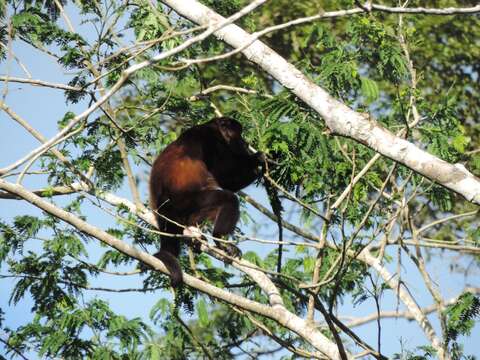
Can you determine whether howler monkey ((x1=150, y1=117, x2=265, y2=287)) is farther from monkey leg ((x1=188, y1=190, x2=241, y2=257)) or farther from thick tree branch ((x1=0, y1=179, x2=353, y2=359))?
thick tree branch ((x1=0, y1=179, x2=353, y2=359))

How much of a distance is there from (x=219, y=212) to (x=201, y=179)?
1.97 feet

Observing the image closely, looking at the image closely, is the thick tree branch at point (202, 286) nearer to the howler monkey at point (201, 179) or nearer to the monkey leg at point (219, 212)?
the monkey leg at point (219, 212)

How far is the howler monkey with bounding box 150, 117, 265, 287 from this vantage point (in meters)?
7.33

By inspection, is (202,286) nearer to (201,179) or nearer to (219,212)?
(219,212)

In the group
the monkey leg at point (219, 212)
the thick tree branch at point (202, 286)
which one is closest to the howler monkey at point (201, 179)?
the monkey leg at point (219, 212)

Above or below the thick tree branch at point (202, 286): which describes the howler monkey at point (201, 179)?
above

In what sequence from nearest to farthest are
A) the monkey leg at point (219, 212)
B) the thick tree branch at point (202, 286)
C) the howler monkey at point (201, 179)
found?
the thick tree branch at point (202, 286), the monkey leg at point (219, 212), the howler monkey at point (201, 179)

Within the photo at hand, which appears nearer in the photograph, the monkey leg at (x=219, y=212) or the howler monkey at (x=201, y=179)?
the monkey leg at (x=219, y=212)

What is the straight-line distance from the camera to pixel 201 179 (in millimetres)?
7816

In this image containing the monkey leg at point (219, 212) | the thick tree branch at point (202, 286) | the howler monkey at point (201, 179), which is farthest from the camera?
the howler monkey at point (201, 179)

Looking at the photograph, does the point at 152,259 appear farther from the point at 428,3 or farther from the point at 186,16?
the point at 428,3

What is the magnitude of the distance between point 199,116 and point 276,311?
2.98 meters

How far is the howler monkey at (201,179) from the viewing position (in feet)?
24.1

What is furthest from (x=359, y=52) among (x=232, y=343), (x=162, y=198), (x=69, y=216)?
(x=69, y=216)
